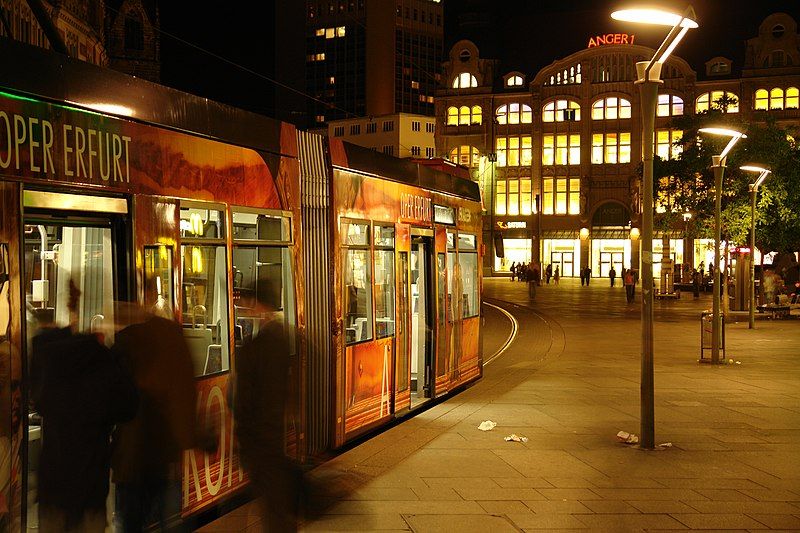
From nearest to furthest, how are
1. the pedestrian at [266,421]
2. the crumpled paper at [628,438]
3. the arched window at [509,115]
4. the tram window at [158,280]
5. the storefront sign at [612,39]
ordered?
the pedestrian at [266,421], the tram window at [158,280], the crumpled paper at [628,438], the storefront sign at [612,39], the arched window at [509,115]

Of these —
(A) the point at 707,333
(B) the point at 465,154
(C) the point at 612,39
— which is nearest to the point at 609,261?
(B) the point at 465,154

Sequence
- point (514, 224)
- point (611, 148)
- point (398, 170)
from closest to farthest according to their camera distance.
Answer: point (398, 170) → point (611, 148) → point (514, 224)

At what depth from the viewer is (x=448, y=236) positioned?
525 inches

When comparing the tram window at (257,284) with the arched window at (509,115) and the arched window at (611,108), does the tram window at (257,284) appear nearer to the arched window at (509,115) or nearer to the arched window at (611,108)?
the arched window at (611,108)

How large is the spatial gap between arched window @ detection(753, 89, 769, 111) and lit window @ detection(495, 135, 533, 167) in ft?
64.5

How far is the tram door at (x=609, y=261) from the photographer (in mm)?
80312

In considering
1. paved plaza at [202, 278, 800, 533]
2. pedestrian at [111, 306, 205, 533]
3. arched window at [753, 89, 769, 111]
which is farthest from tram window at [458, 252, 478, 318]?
arched window at [753, 89, 769, 111]

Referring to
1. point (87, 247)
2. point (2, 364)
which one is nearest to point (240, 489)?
point (87, 247)

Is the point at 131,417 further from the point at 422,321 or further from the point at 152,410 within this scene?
the point at 422,321

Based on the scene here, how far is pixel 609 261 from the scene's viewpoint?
80.8 metres

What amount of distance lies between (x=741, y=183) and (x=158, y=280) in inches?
1230

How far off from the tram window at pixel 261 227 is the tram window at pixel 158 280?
101 centimetres

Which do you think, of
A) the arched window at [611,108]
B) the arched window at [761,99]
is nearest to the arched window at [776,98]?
the arched window at [761,99]

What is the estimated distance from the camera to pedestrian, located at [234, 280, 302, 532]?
5.21m
